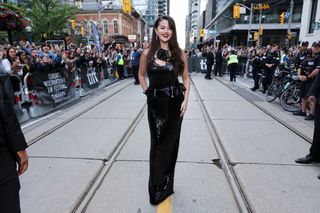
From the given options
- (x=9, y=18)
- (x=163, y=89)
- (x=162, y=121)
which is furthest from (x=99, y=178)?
(x=9, y=18)

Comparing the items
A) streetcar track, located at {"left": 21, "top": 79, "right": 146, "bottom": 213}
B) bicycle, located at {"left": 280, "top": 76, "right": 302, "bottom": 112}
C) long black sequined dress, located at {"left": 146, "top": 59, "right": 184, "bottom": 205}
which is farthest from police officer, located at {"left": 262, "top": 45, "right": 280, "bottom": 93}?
long black sequined dress, located at {"left": 146, "top": 59, "right": 184, "bottom": 205}

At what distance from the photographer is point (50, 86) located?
8234 millimetres

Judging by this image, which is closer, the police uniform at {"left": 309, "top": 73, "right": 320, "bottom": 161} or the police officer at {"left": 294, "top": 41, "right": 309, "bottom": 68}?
the police uniform at {"left": 309, "top": 73, "right": 320, "bottom": 161}

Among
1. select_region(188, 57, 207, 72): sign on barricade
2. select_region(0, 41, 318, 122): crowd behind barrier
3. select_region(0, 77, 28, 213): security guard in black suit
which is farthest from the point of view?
select_region(188, 57, 207, 72): sign on barricade

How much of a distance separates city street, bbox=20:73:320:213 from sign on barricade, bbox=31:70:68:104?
1.35m

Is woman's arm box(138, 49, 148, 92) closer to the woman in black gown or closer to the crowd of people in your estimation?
the woman in black gown

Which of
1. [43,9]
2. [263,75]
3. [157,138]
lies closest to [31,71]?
[157,138]

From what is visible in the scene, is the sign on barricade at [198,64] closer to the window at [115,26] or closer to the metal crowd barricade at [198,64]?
the metal crowd barricade at [198,64]

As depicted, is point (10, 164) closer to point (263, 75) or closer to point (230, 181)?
point (230, 181)

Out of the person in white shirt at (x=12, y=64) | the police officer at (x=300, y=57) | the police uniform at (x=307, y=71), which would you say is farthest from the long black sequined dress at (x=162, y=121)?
the police officer at (x=300, y=57)

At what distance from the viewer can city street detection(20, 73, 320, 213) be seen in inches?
118

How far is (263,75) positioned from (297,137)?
5960mm

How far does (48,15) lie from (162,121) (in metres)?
42.7

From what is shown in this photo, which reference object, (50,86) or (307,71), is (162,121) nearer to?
(307,71)
